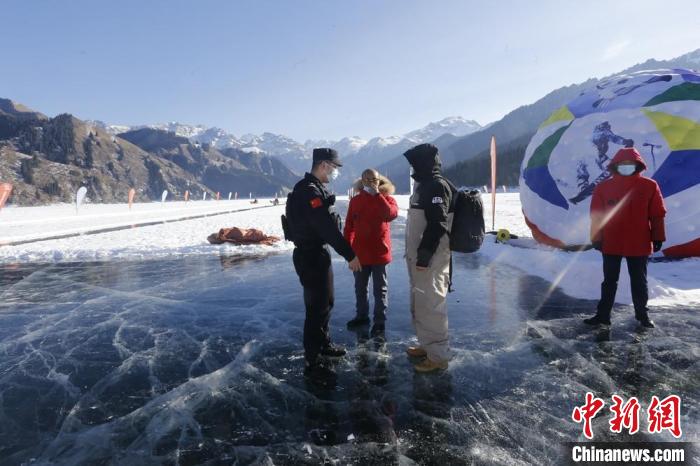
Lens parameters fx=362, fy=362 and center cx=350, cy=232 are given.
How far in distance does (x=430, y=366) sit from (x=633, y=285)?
9.91ft

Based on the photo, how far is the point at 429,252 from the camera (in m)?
3.50

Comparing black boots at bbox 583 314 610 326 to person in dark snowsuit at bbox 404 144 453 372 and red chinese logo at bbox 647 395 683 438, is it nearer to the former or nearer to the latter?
red chinese logo at bbox 647 395 683 438

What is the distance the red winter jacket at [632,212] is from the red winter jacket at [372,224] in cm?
273

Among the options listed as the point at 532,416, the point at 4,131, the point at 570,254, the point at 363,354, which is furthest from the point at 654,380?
the point at 4,131

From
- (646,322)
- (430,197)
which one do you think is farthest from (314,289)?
(646,322)

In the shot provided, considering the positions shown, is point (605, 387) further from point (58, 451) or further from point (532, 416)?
point (58, 451)

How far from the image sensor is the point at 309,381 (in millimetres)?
3488

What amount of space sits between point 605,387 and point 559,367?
1.42 ft

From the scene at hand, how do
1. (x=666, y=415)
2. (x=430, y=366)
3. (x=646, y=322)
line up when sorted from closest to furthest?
(x=666, y=415) → (x=430, y=366) → (x=646, y=322)

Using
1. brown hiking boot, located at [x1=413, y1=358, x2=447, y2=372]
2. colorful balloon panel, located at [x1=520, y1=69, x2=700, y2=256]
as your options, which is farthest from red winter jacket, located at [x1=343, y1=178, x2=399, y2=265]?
colorful balloon panel, located at [x1=520, y1=69, x2=700, y2=256]

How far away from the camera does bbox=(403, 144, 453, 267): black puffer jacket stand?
3498 mm

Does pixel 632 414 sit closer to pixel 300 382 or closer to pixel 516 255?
pixel 300 382

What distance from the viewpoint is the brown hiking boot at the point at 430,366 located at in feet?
11.8

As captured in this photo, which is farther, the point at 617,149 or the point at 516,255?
the point at 516,255
